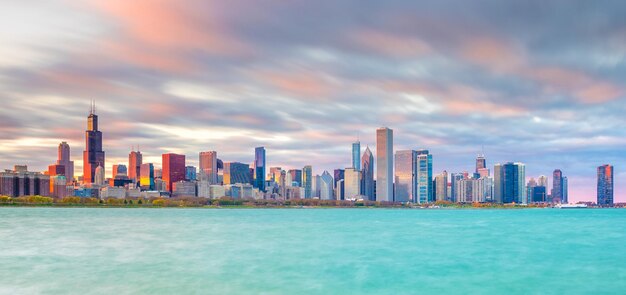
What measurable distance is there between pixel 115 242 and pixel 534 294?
50848 mm

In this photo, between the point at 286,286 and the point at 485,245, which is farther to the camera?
the point at 485,245

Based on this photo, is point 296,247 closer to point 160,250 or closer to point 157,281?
point 160,250

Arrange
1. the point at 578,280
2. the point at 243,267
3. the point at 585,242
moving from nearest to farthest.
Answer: the point at 578,280, the point at 243,267, the point at 585,242

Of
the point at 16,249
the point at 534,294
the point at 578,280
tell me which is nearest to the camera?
the point at 534,294

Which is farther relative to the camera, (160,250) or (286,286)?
(160,250)

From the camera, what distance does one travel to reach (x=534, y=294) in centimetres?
3275

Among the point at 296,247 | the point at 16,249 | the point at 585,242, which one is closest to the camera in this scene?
the point at 16,249

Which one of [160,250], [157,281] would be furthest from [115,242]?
[157,281]

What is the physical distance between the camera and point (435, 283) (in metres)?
36.0

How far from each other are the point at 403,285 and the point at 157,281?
17.8 meters

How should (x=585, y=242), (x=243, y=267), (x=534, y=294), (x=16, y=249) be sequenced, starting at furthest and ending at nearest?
1. (x=585, y=242)
2. (x=16, y=249)
3. (x=243, y=267)
4. (x=534, y=294)

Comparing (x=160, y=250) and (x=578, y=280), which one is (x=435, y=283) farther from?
(x=160, y=250)

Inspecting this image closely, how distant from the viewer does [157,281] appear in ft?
113

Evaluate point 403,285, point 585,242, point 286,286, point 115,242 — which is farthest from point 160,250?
point 585,242
